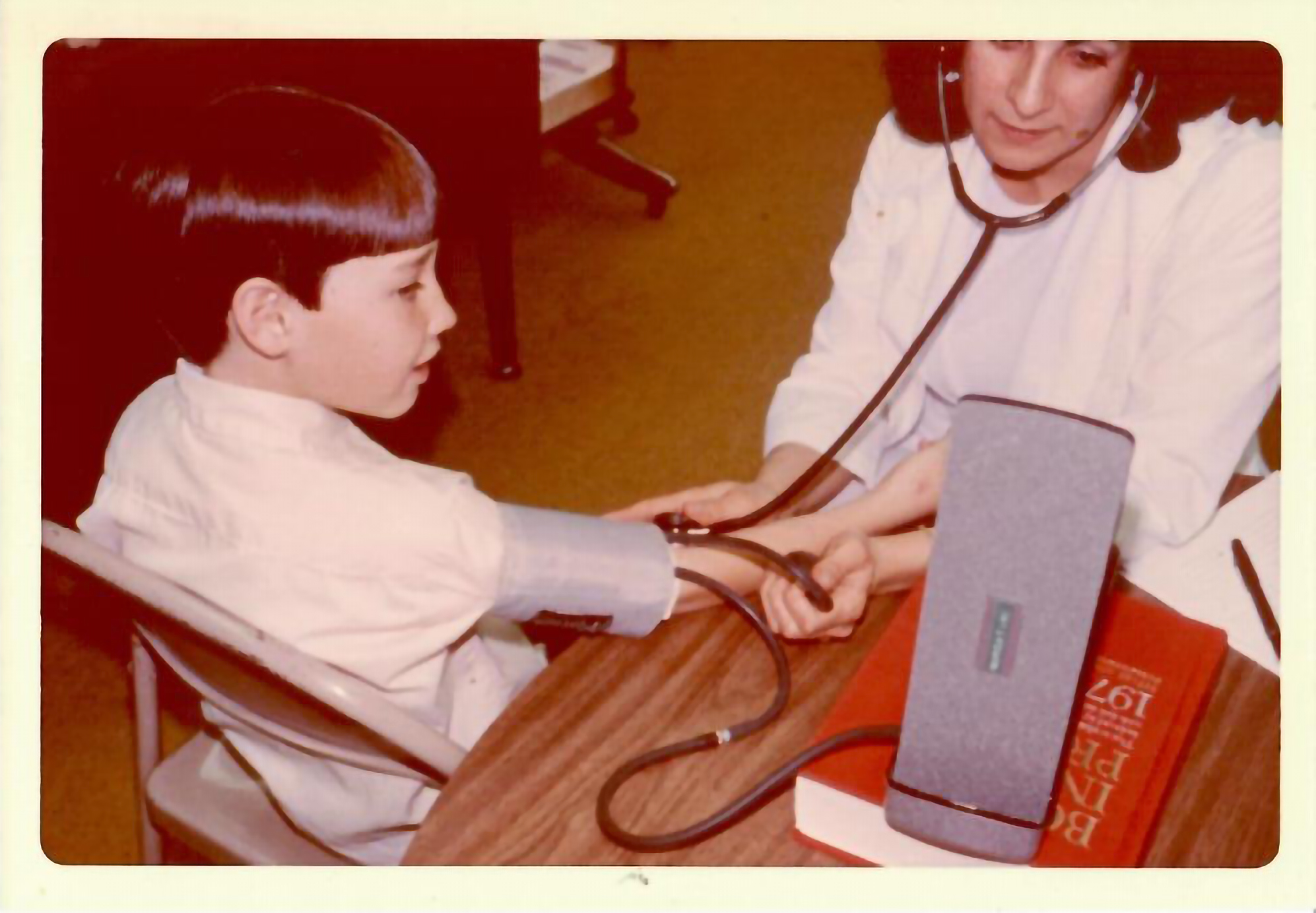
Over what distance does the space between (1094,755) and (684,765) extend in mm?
218

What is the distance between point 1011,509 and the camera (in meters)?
0.57

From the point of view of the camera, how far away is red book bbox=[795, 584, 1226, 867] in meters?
0.62

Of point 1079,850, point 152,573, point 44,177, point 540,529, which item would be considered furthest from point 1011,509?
point 44,177

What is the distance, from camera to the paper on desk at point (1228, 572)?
29.5 inches

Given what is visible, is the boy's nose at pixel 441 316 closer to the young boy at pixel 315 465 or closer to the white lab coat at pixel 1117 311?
the young boy at pixel 315 465

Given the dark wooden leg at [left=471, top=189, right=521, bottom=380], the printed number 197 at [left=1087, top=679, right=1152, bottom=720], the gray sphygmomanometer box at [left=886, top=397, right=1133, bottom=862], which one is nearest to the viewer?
the gray sphygmomanometer box at [left=886, top=397, right=1133, bottom=862]

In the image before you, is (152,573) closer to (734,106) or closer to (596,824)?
(596,824)

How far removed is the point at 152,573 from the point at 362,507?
0.14 m

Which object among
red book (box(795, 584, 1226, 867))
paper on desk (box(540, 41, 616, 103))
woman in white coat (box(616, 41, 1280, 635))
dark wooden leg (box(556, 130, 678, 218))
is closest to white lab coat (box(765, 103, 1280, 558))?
woman in white coat (box(616, 41, 1280, 635))

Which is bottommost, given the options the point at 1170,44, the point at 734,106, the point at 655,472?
the point at 655,472

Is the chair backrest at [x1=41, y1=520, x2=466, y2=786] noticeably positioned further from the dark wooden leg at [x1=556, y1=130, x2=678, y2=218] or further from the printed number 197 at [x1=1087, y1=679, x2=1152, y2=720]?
A: the dark wooden leg at [x1=556, y1=130, x2=678, y2=218]

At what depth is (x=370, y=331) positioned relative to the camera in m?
0.79

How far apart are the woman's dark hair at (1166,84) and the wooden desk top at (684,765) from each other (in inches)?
14.5

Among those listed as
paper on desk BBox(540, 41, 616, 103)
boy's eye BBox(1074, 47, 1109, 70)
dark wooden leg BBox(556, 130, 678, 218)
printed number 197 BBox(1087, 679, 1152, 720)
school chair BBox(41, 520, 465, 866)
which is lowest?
school chair BBox(41, 520, 465, 866)
